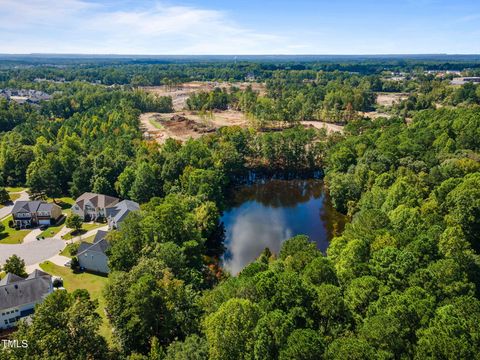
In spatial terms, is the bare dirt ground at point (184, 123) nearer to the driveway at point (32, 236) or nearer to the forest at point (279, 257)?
the forest at point (279, 257)

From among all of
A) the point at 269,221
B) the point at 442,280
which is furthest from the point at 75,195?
the point at 442,280

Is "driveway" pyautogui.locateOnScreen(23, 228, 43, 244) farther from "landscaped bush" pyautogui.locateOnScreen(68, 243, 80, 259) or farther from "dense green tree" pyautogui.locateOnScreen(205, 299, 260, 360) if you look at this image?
"dense green tree" pyautogui.locateOnScreen(205, 299, 260, 360)

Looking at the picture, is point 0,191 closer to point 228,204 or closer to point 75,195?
point 75,195

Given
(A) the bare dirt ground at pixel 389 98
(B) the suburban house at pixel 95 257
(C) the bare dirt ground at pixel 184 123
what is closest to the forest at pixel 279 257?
(B) the suburban house at pixel 95 257

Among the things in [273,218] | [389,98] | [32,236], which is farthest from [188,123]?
[389,98]

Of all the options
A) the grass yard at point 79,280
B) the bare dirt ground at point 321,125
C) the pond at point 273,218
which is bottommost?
the pond at point 273,218

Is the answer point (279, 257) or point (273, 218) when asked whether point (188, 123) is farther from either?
point (279, 257)

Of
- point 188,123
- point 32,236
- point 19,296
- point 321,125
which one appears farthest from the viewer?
point 188,123
